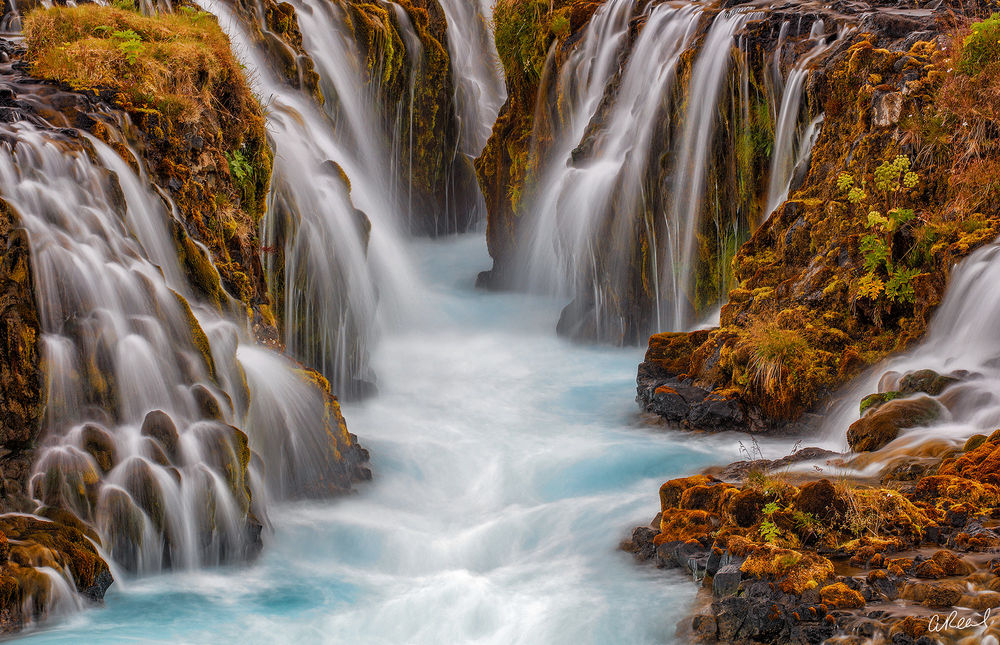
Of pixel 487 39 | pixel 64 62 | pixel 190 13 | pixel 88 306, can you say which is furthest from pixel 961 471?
pixel 487 39


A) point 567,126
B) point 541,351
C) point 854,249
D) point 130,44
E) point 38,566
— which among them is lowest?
point 541,351

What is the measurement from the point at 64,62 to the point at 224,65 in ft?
4.92

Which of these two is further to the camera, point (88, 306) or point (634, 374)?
point (634, 374)

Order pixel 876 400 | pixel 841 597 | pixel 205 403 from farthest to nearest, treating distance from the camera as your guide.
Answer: pixel 876 400
pixel 205 403
pixel 841 597

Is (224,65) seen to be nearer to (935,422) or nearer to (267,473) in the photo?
(267,473)

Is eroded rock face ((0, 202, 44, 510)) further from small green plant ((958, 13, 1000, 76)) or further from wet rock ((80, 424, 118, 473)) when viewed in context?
small green plant ((958, 13, 1000, 76))

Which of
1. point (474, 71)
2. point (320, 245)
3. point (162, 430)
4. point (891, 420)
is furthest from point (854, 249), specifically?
point (474, 71)

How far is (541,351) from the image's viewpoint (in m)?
15.1

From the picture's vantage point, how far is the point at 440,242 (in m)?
21.0

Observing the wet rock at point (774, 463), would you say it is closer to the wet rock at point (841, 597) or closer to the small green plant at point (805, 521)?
the small green plant at point (805, 521)

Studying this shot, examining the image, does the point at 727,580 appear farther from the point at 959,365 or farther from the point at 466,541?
the point at 959,365

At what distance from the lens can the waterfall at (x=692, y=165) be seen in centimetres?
1344

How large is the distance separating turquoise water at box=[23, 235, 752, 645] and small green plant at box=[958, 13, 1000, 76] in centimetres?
448

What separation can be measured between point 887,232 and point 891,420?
2497 millimetres
